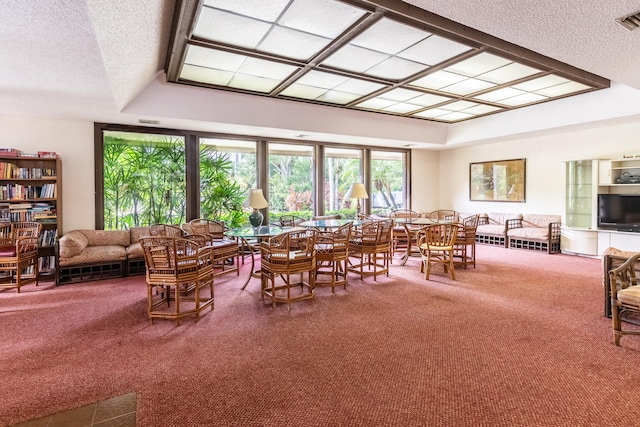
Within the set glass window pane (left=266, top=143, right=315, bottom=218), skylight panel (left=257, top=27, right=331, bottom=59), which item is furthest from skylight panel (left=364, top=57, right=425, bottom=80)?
glass window pane (left=266, top=143, right=315, bottom=218)

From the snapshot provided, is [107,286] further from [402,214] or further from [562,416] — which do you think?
[402,214]

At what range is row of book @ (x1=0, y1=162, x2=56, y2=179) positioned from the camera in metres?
4.84

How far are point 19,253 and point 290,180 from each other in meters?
4.78

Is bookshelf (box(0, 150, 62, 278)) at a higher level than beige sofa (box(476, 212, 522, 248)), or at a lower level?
higher

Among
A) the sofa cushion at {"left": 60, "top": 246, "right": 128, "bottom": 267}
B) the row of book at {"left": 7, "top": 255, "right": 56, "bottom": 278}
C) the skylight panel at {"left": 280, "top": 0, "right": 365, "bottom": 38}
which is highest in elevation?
the skylight panel at {"left": 280, "top": 0, "right": 365, "bottom": 38}

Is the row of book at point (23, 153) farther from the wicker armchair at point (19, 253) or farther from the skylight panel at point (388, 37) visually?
the skylight panel at point (388, 37)

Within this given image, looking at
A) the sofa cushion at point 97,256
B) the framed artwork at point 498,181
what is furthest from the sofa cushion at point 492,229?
the sofa cushion at point 97,256

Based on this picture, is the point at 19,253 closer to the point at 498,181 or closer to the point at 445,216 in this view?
the point at 445,216

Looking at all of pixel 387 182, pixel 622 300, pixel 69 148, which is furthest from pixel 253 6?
pixel 387 182

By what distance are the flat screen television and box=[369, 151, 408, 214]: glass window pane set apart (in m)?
4.32

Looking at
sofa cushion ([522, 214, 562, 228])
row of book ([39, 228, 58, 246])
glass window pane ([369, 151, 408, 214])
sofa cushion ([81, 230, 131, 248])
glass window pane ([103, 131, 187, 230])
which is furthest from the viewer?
glass window pane ([369, 151, 408, 214])

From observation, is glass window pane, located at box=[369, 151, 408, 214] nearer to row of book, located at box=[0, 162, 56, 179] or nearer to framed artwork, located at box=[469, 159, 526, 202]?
framed artwork, located at box=[469, 159, 526, 202]

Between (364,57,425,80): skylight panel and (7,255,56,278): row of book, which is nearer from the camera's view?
(364,57,425,80): skylight panel

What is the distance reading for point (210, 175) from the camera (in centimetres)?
668
